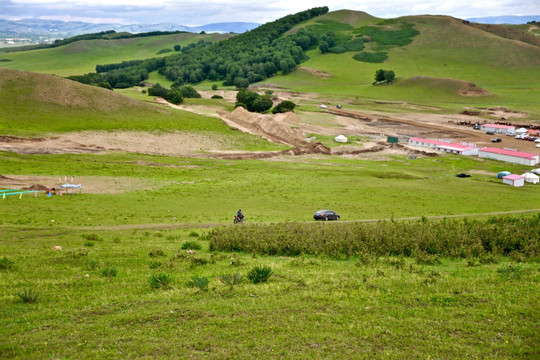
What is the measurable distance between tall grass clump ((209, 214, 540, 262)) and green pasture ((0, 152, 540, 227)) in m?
13.9

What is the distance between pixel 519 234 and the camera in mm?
28875

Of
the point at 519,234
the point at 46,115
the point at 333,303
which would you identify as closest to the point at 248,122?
the point at 46,115

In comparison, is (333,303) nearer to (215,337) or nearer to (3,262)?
(215,337)

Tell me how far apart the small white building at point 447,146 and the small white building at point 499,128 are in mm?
31444

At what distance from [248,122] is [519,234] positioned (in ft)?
326

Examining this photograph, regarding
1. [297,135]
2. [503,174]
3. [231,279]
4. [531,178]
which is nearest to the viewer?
[231,279]

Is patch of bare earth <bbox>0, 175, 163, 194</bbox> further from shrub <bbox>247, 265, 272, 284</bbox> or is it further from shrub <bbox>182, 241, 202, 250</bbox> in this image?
shrub <bbox>247, 265, 272, 284</bbox>

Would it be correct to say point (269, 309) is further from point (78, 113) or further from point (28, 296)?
point (78, 113)

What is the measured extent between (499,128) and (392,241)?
116 metres

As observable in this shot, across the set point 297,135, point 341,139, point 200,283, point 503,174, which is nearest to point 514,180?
point 503,174

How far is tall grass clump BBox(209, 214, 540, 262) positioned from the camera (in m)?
27.3

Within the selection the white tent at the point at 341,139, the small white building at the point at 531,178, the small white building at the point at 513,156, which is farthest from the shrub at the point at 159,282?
the white tent at the point at 341,139

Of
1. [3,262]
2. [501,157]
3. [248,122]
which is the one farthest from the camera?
[248,122]

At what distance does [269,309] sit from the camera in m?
17.0
